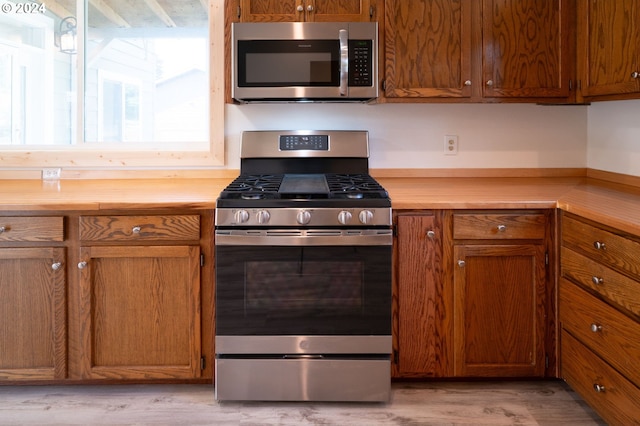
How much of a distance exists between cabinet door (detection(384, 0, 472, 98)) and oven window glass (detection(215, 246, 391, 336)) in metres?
0.86

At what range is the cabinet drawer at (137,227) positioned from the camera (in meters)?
2.36

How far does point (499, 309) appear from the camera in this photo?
2.44 m

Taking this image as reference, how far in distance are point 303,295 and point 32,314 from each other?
1064 mm

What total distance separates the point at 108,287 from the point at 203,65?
4.34 feet

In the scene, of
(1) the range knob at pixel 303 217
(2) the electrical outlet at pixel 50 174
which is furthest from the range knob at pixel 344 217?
(2) the electrical outlet at pixel 50 174

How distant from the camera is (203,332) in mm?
2436

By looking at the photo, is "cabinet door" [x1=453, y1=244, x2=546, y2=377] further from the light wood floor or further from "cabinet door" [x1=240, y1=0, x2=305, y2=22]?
"cabinet door" [x1=240, y1=0, x2=305, y2=22]

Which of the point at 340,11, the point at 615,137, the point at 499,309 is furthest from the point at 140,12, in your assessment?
the point at 615,137

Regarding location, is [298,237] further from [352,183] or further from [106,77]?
[106,77]

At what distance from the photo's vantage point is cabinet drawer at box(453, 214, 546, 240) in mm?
2396

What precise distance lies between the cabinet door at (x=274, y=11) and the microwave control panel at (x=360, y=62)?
277mm

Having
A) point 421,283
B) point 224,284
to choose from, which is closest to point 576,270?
point 421,283

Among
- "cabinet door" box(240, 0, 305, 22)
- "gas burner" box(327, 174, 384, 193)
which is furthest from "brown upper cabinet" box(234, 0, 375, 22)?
"gas burner" box(327, 174, 384, 193)

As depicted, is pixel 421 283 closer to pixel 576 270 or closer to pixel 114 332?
pixel 576 270
